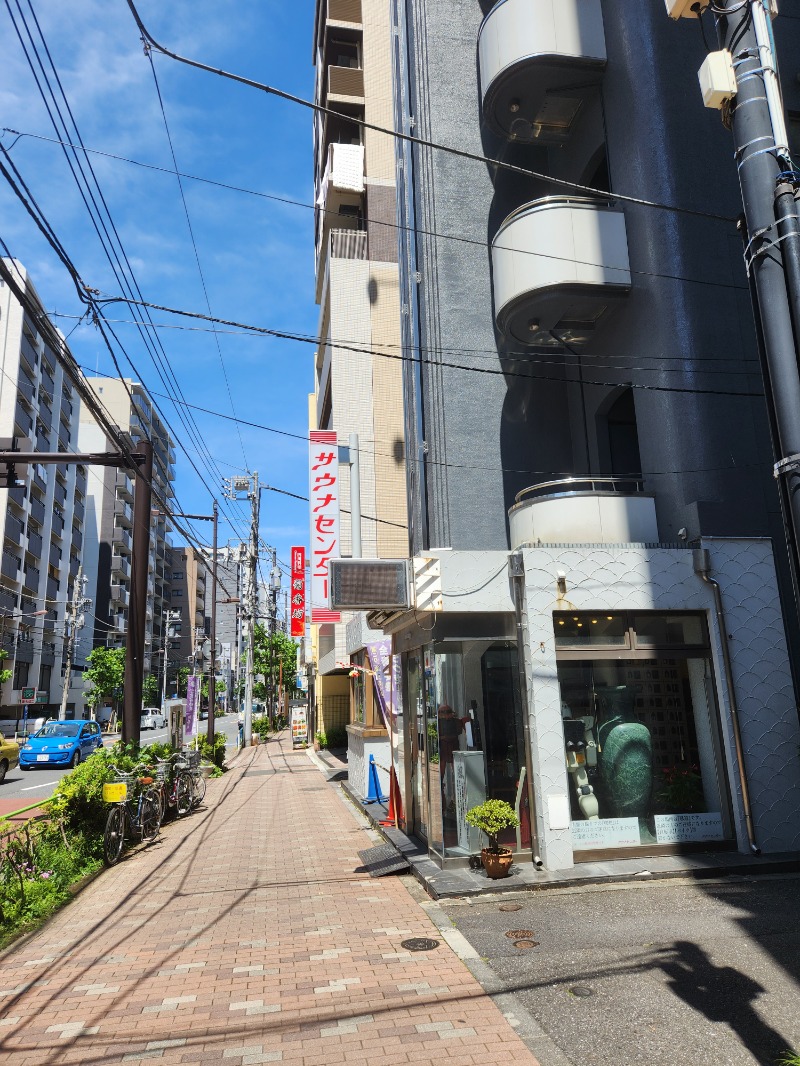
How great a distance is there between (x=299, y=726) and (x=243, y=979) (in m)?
34.7

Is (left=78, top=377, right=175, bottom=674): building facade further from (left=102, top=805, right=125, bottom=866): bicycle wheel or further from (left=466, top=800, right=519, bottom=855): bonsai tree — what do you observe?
(left=466, top=800, right=519, bottom=855): bonsai tree

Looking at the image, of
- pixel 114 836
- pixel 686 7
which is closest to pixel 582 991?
pixel 686 7

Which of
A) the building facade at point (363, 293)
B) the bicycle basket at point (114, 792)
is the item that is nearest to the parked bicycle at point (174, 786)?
the bicycle basket at point (114, 792)

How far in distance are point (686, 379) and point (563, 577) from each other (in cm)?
353

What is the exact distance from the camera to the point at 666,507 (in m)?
11.2

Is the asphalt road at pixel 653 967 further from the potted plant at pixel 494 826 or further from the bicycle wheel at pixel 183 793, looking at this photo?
the bicycle wheel at pixel 183 793

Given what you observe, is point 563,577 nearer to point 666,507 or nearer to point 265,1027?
point 666,507

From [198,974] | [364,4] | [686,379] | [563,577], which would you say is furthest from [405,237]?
[364,4]

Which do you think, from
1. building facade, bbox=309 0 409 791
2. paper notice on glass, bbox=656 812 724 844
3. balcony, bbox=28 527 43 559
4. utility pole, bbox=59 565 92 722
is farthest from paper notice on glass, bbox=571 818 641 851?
balcony, bbox=28 527 43 559

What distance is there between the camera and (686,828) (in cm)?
977

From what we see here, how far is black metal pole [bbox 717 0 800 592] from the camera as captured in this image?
13.0 feet

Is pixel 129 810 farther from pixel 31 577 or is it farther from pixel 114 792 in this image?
pixel 31 577

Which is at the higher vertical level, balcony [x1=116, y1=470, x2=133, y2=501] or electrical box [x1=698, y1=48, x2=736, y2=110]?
balcony [x1=116, y1=470, x2=133, y2=501]

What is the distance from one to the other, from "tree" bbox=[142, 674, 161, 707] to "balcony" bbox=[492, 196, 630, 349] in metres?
81.7
